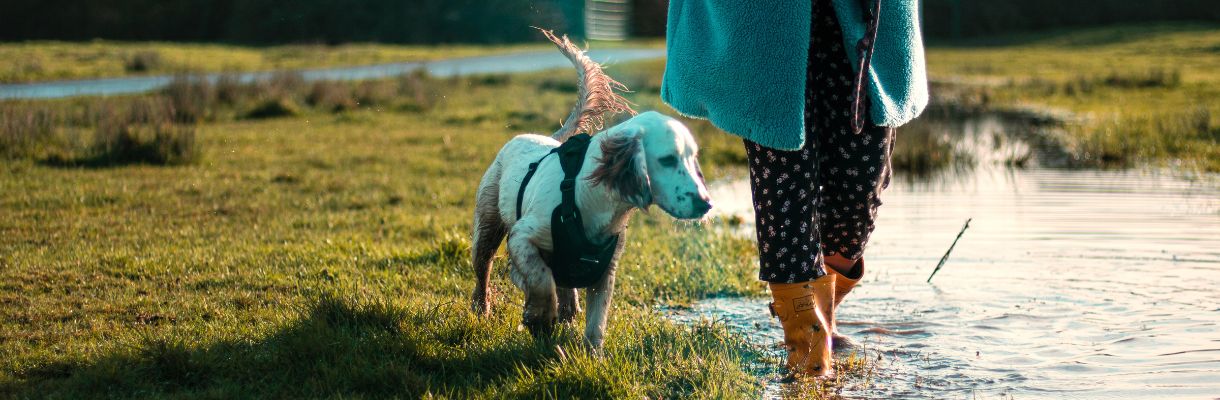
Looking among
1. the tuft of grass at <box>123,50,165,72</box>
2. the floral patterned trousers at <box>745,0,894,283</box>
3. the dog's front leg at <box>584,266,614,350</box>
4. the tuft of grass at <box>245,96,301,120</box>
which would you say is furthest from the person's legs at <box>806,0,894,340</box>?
the tuft of grass at <box>123,50,165,72</box>

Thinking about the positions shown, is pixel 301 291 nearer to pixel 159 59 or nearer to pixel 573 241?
pixel 573 241

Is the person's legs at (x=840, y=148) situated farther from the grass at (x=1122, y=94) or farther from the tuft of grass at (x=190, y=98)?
the tuft of grass at (x=190, y=98)

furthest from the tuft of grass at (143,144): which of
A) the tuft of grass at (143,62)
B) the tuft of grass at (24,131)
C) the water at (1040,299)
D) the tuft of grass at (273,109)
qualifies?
the tuft of grass at (143,62)

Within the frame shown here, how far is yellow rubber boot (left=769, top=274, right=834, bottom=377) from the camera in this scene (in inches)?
174

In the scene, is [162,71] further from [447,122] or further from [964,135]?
[964,135]

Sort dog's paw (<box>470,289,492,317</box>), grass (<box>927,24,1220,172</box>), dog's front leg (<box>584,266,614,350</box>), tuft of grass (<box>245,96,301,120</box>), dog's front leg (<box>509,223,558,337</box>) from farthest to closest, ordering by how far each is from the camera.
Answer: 1. tuft of grass (<box>245,96,301,120</box>)
2. grass (<box>927,24,1220,172</box>)
3. dog's paw (<box>470,289,492,317</box>)
4. dog's front leg (<box>584,266,614,350</box>)
5. dog's front leg (<box>509,223,558,337</box>)

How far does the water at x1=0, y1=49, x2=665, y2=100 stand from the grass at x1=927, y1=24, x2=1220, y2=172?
6333mm

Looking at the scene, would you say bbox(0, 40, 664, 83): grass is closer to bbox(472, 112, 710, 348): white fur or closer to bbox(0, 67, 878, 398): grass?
bbox(0, 67, 878, 398): grass

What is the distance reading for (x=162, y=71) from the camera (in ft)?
83.6

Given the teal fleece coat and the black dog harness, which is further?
the black dog harness

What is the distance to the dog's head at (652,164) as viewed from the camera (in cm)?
393

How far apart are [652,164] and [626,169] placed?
10 centimetres

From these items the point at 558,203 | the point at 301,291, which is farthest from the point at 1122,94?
the point at 558,203

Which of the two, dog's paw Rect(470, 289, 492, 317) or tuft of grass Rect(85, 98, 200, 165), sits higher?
dog's paw Rect(470, 289, 492, 317)
